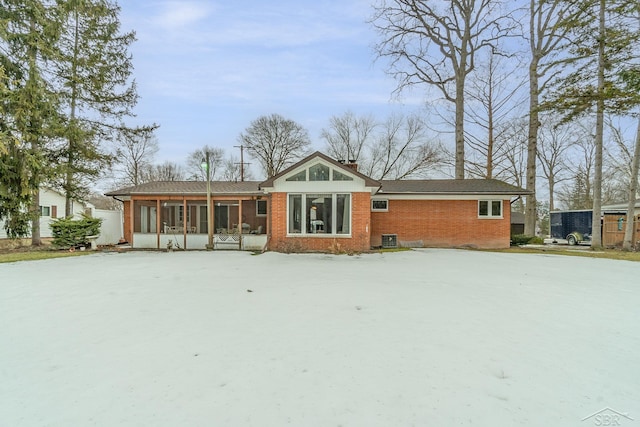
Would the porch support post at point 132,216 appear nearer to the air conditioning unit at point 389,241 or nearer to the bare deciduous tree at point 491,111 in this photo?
the air conditioning unit at point 389,241

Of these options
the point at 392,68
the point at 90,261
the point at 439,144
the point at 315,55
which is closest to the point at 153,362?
the point at 90,261

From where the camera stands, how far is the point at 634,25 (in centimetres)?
1430

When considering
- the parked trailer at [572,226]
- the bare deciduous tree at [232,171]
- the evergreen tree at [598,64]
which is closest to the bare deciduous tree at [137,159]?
the bare deciduous tree at [232,171]

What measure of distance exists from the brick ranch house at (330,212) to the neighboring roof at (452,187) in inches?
1.7

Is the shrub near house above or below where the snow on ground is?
above


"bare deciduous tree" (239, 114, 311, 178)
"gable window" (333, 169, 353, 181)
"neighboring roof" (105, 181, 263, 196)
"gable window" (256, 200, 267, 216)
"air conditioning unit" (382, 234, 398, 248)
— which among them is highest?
"bare deciduous tree" (239, 114, 311, 178)

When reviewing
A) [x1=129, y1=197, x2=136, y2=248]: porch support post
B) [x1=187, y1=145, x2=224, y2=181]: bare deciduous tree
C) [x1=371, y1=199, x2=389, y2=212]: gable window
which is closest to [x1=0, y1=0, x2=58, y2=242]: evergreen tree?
[x1=129, y1=197, x2=136, y2=248]: porch support post

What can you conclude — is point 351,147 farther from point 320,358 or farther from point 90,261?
point 320,358

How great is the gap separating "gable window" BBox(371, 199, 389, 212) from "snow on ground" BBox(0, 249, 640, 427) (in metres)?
8.42

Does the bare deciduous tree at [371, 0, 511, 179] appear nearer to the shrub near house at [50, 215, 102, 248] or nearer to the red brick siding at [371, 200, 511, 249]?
the red brick siding at [371, 200, 511, 249]

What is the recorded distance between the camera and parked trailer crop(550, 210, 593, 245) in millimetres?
19000

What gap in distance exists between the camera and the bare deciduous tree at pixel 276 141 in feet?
117

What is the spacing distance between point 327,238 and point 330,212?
1.11 m

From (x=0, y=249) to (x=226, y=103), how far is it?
16087 millimetres
